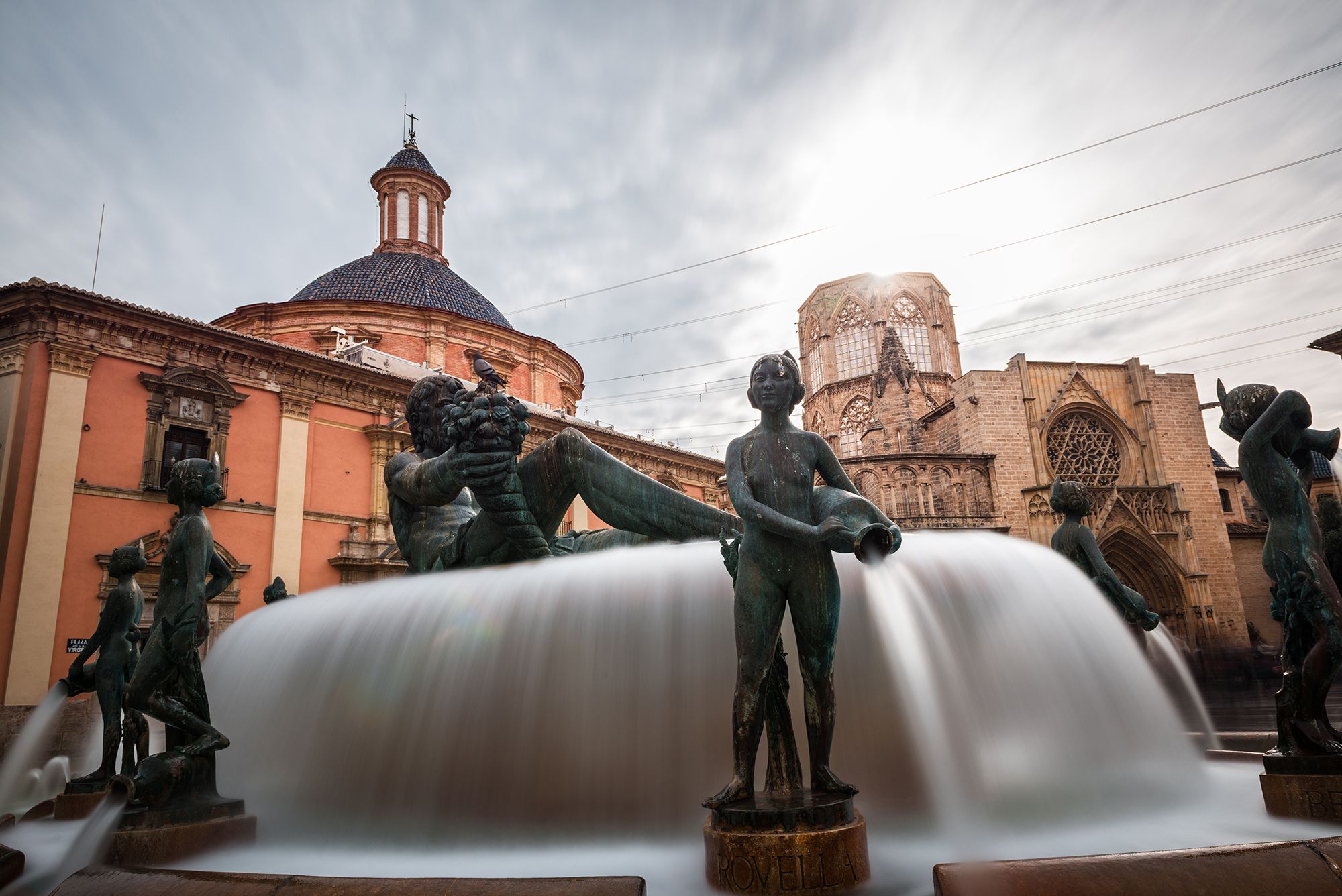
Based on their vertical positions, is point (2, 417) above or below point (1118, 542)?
above

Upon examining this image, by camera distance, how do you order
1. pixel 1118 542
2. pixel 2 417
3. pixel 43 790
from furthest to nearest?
pixel 1118 542 < pixel 2 417 < pixel 43 790

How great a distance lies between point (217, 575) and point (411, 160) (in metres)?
39.0

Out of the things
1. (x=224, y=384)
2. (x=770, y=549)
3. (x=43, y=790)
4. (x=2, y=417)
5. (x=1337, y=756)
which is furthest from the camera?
(x=224, y=384)

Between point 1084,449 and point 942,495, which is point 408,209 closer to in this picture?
point 942,495

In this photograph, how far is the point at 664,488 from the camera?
5043 mm

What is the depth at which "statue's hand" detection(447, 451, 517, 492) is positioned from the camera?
4.57 metres

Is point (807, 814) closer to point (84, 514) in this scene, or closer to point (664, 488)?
point (664, 488)

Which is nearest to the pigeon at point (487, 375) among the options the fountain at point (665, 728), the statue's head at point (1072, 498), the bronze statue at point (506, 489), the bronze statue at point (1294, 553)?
the bronze statue at point (506, 489)

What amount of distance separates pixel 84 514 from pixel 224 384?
445 cm

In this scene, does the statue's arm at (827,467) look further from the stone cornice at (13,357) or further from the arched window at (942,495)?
the arched window at (942,495)

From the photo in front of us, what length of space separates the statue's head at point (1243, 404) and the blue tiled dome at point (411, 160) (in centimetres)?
3898

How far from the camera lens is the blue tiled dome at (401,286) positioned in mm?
31062

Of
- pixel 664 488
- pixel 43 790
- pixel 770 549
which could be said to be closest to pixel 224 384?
pixel 43 790

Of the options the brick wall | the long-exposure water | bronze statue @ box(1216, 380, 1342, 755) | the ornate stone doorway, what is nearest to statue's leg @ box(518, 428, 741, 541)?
the long-exposure water
